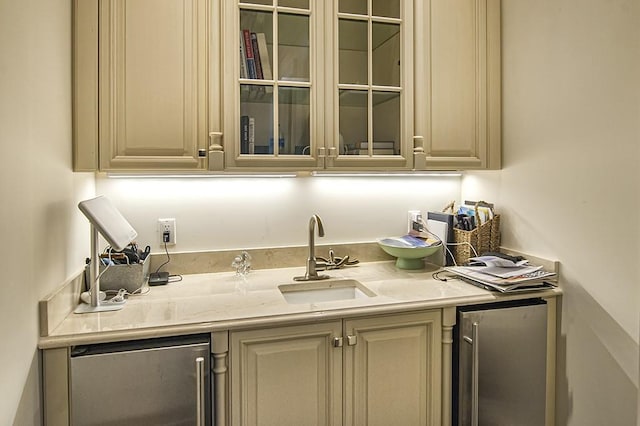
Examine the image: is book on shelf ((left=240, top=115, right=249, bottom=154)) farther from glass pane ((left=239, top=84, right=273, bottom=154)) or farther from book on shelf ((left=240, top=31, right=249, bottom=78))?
book on shelf ((left=240, top=31, right=249, bottom=78))

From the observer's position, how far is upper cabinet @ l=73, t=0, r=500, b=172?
148 centimetres

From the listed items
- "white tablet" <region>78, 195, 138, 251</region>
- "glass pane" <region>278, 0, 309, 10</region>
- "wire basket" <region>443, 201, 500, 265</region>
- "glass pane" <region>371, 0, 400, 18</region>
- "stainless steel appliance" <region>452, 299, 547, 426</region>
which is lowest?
Result: "stainless steel appliance" <region>452, 299, 547, 426</region>

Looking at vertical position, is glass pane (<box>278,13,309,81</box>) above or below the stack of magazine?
above

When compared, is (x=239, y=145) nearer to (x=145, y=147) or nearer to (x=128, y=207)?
(x=145, y=147)

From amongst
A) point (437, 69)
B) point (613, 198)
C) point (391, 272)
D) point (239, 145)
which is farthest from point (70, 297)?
point (613, 198)

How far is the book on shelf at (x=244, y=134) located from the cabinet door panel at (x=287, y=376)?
0.70m

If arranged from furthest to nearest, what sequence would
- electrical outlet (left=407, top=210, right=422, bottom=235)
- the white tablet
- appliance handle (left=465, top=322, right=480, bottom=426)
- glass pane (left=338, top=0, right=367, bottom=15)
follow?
Result: electrical outlet (left=407, top=210, right=422, bottom=235) < glass pane (left=338, top=0, right=367, bottom=15) < appliance handle (left=465, top=322, right=480, bottom=426) < the white tablet

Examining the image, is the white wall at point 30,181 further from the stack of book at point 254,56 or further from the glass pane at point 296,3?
the glass pane at point 296,3

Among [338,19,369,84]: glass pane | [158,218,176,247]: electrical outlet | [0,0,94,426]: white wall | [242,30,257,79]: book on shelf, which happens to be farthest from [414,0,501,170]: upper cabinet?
[0,0,94,426]: white wall

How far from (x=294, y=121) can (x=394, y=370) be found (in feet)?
3.35

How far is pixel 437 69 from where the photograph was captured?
1.83m

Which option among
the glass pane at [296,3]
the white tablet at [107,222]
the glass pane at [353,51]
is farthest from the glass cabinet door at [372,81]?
the white tablet at [107,222]

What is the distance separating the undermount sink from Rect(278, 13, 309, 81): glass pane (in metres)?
0.86

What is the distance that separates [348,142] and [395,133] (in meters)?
0.22
